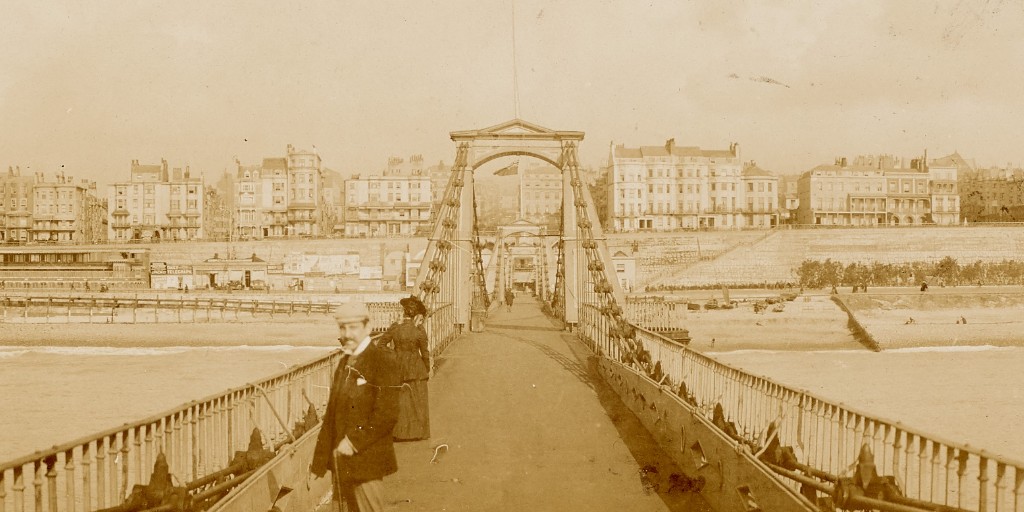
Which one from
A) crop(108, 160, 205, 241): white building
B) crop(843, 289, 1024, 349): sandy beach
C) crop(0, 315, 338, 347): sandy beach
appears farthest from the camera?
crop(108, 160, 205, 241): white building

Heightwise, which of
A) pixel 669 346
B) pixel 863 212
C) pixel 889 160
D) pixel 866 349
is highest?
pixel 889 160

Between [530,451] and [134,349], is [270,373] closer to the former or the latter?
[134,349]

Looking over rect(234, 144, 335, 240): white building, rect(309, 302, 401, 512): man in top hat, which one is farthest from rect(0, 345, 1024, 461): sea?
rect(234, 144, 335, 240): white building

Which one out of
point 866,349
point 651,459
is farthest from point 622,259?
point 651,459

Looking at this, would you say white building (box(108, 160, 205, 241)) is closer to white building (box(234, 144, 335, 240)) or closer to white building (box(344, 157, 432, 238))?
white building (box(234, 144, 335, 240))

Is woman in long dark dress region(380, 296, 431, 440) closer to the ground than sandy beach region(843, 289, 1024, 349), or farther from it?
farther from it

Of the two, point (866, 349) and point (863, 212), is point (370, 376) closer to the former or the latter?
point (866, 349)
